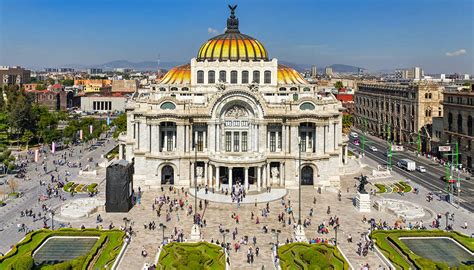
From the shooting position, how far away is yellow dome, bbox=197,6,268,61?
9056 cm

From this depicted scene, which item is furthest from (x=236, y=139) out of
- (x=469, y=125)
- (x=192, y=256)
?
(x=469, y=125)

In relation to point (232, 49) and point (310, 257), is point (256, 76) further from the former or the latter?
point (310, 257)

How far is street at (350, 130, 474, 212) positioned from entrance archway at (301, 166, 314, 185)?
63.1 ft

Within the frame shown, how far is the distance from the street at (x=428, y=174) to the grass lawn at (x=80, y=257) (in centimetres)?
4793

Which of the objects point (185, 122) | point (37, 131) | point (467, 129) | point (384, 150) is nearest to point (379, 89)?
point (384, 150)

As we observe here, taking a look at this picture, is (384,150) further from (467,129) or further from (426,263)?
(426,263)

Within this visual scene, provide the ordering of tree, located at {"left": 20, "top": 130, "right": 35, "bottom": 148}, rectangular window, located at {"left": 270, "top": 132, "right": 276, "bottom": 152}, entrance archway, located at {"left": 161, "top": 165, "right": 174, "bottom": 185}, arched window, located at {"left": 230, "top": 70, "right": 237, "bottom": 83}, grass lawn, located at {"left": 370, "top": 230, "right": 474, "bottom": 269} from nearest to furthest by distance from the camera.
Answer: grass lawn, located at {"left": 370, "top": 230, "right": 474, "bottom": 269} < rectangular window, located at {"left": 270, "top": 132, "right": 276, "bottom": 152} < entrance archway, located at {"left": 161, "top": 165, "right": 174, "bottom": 185} < arched window, located at {"left": 230, "top": 70, "right": 237, "bottom": 83} < tree, located at {"left": 20, "top": 130, "right": 35, "bottom": 148}

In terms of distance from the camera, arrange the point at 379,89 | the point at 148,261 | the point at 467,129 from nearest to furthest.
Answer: the point at 148,261 → the point at 467,129 → the point at 379,89

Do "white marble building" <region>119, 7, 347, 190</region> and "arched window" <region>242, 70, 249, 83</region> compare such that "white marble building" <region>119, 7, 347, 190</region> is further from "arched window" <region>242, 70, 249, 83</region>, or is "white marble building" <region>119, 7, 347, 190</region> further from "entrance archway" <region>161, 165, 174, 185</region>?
"arched window" <region>242, 70, 249, 83</region>

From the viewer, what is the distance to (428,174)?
3703 inches

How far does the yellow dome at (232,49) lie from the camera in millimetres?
90562

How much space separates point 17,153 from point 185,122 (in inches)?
2092

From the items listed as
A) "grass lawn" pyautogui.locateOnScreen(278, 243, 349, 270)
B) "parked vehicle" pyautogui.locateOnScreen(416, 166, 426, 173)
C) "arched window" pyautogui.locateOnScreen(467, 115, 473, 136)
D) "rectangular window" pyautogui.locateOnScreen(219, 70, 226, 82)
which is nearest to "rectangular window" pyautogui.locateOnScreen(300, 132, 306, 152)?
"rectangular window" pyautogui.locateOnScreen(219, 70, 226, 82)

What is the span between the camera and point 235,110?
81.2 metres
